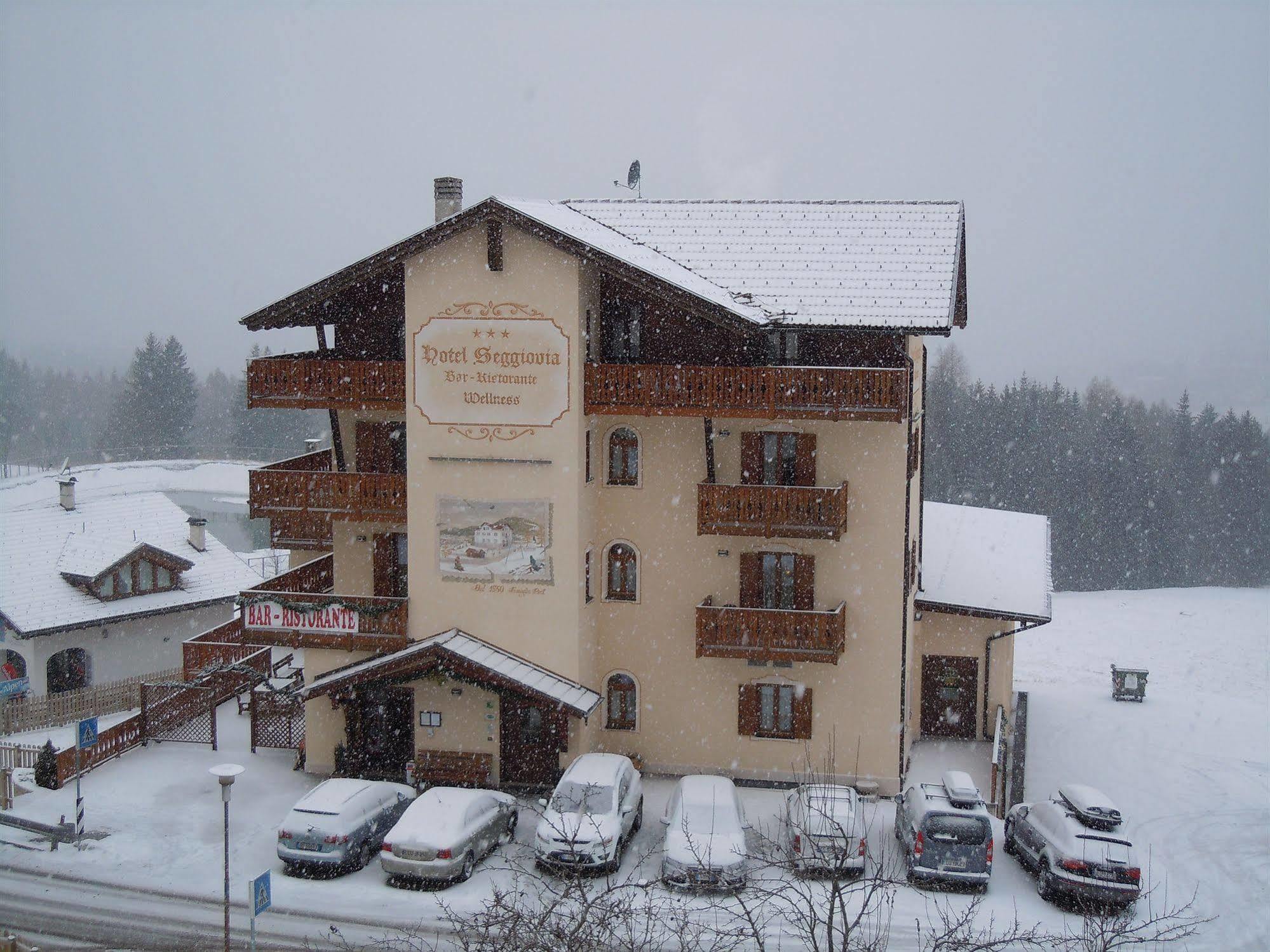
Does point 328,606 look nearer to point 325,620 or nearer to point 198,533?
point 325,620

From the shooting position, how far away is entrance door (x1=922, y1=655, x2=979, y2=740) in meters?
27.9

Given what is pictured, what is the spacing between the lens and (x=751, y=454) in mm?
23938

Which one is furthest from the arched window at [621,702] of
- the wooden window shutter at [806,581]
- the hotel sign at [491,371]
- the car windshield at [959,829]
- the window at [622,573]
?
the car windshield at [959,829]

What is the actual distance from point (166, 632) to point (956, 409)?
60.5m

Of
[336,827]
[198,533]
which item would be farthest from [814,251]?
[198,533]

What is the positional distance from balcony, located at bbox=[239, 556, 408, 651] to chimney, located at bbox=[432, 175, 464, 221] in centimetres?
875

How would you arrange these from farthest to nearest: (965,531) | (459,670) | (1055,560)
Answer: (1055,560) < (965,531) < (459,670)

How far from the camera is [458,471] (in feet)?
76.5

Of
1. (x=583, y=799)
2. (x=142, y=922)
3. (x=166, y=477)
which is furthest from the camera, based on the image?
(x=166, y=477)

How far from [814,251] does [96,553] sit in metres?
22.7

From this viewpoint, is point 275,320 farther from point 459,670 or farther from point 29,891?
point 29,891

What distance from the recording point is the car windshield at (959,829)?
18453mm

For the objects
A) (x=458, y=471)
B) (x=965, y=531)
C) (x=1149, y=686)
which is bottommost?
(x=1149, y=686)

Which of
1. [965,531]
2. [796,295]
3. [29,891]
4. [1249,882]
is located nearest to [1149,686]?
[965,531]
